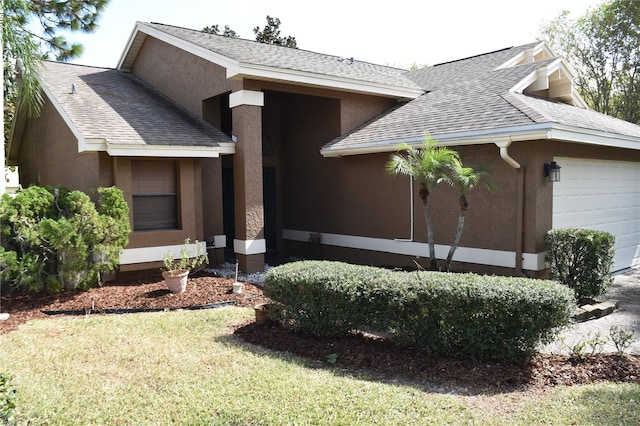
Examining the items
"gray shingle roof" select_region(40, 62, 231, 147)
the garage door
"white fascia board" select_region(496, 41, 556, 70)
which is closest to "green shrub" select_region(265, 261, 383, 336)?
"gray shingle roof" select_region(40, 62, 231, 147)

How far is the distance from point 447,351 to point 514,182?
4.88 meters

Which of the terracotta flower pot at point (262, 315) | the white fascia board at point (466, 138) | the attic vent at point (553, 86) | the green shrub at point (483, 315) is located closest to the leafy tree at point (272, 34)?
the attic vent at point (553, 86)

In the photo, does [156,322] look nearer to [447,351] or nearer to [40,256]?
[40,256]

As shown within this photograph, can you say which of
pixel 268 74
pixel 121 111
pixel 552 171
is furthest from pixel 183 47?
pixel 552 171

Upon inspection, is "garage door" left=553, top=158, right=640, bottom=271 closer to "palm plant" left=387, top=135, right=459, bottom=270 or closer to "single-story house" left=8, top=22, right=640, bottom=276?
"single-story house" left=8, top=22, right=640, bottom=276

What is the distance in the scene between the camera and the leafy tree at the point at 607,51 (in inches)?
982

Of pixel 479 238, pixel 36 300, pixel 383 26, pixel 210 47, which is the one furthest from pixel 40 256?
pixel 383 26

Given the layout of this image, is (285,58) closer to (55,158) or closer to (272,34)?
(55,158)

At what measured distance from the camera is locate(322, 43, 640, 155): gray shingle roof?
9750 millimetres

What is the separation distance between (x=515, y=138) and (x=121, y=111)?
28.1 ft

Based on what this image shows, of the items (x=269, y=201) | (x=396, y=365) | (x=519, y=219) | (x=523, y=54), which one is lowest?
(x=396, y=365)

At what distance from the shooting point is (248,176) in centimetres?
1102

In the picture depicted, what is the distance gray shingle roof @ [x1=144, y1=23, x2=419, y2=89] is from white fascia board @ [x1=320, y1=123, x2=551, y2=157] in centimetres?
185

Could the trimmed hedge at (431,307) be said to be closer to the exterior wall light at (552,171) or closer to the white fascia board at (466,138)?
the white fascia board at (466,138)
